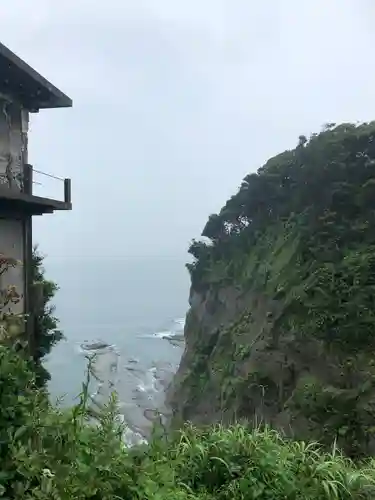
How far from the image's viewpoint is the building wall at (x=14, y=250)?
7863 mm

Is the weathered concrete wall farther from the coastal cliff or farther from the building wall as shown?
the coastal cliff

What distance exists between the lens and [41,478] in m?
2.41

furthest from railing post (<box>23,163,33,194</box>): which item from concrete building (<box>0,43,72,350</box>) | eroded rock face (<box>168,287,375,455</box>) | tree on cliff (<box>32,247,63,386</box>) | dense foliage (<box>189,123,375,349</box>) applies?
dense foliage (<box>189,123,375,349</box>)

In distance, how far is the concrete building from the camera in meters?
7.83

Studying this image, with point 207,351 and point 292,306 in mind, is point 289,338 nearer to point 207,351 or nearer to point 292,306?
point 292,306

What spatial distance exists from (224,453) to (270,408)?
42.2 feet

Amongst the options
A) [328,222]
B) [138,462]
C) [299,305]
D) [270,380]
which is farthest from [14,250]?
[328,222]

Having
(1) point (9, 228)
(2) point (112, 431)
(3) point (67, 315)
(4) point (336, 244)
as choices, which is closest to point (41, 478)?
(2) point (112, 431)

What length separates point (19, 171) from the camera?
828cm

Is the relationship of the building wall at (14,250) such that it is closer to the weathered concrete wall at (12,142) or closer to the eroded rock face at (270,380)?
the weathered concrete wall at (12,142)

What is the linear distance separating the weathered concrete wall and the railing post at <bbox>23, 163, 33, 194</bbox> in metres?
0.08

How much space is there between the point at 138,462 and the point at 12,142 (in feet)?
20.7

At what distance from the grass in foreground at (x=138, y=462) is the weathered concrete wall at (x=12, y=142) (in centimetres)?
510

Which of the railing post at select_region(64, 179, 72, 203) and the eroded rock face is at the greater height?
the railing post at select_region(64, 179, 72, 203)
